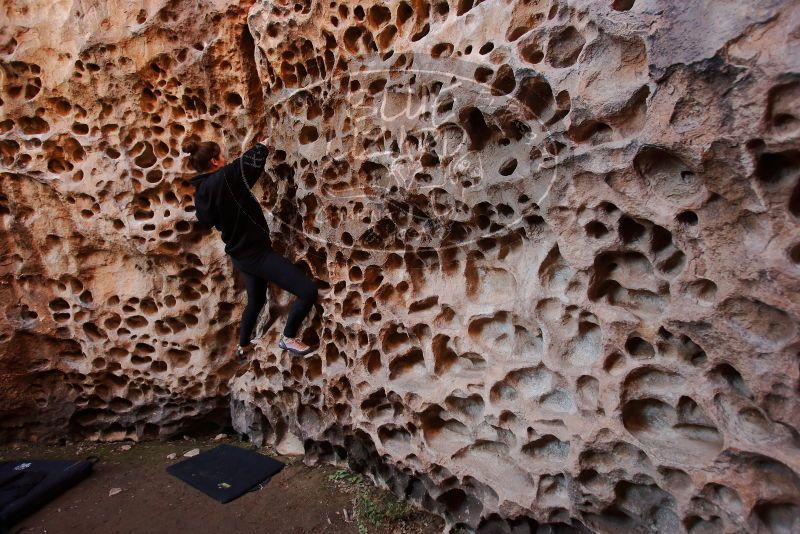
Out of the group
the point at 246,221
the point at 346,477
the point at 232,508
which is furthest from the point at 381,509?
the point at 246,221

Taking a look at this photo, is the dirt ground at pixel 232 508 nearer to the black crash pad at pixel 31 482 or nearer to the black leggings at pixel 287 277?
the black crash pad at pixel 31 482

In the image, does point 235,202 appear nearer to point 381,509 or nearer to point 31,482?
point 381,509

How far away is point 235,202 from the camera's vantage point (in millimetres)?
2992

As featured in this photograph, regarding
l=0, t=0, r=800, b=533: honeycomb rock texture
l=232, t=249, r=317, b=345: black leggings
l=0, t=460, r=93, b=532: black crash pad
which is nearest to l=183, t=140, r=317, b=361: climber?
l=232, t=249, r=317, b=345: black leggings

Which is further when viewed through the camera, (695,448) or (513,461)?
(513,461)

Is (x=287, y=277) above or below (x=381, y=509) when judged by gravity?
above

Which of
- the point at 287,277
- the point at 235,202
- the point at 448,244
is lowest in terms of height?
the point at 287,277

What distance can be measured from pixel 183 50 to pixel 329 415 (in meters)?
2.24

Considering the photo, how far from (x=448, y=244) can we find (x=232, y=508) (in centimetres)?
179

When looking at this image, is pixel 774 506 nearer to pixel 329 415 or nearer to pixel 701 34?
pixel 701 34

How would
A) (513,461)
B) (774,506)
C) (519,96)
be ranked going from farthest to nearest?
(513,461), (519,96), (774,506)

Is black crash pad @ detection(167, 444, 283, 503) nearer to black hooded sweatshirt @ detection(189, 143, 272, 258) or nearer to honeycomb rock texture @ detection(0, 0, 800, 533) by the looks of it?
honeycomb rock texture @ detection(0, 0, 800, 533)

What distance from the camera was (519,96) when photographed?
7.22 feet

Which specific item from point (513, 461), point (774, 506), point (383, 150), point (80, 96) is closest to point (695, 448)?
point (774, 506)
